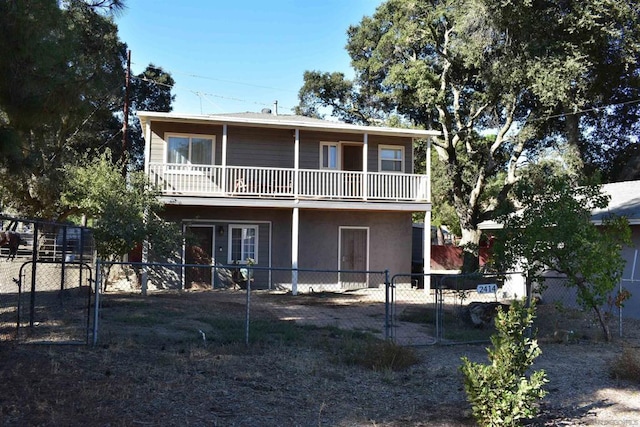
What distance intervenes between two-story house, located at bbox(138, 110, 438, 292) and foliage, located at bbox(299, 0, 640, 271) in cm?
374

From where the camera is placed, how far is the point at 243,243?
749 inches

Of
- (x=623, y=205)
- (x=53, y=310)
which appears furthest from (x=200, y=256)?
(x=623, y=205)

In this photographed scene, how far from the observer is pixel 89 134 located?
28.1 m

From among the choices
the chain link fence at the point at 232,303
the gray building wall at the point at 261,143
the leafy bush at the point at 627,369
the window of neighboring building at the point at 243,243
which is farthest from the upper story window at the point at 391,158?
the leafy bush at the point at 627,369

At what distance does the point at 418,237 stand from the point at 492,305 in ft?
53.5

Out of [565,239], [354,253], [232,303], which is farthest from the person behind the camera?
[354,253]

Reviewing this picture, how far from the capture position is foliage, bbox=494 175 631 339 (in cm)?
988

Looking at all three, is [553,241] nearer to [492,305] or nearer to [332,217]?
[492,305]

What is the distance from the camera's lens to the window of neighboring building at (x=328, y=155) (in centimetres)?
1978

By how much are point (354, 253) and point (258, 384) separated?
13.5 m

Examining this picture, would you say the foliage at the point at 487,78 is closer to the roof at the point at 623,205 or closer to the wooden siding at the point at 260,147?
the roof at the point at 623,205

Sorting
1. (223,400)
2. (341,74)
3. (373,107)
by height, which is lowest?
(223,400)

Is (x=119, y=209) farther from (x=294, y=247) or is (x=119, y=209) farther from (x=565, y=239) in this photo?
(x=565, y=239)

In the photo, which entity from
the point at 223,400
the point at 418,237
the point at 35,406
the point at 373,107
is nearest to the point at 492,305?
the point at 223,400
